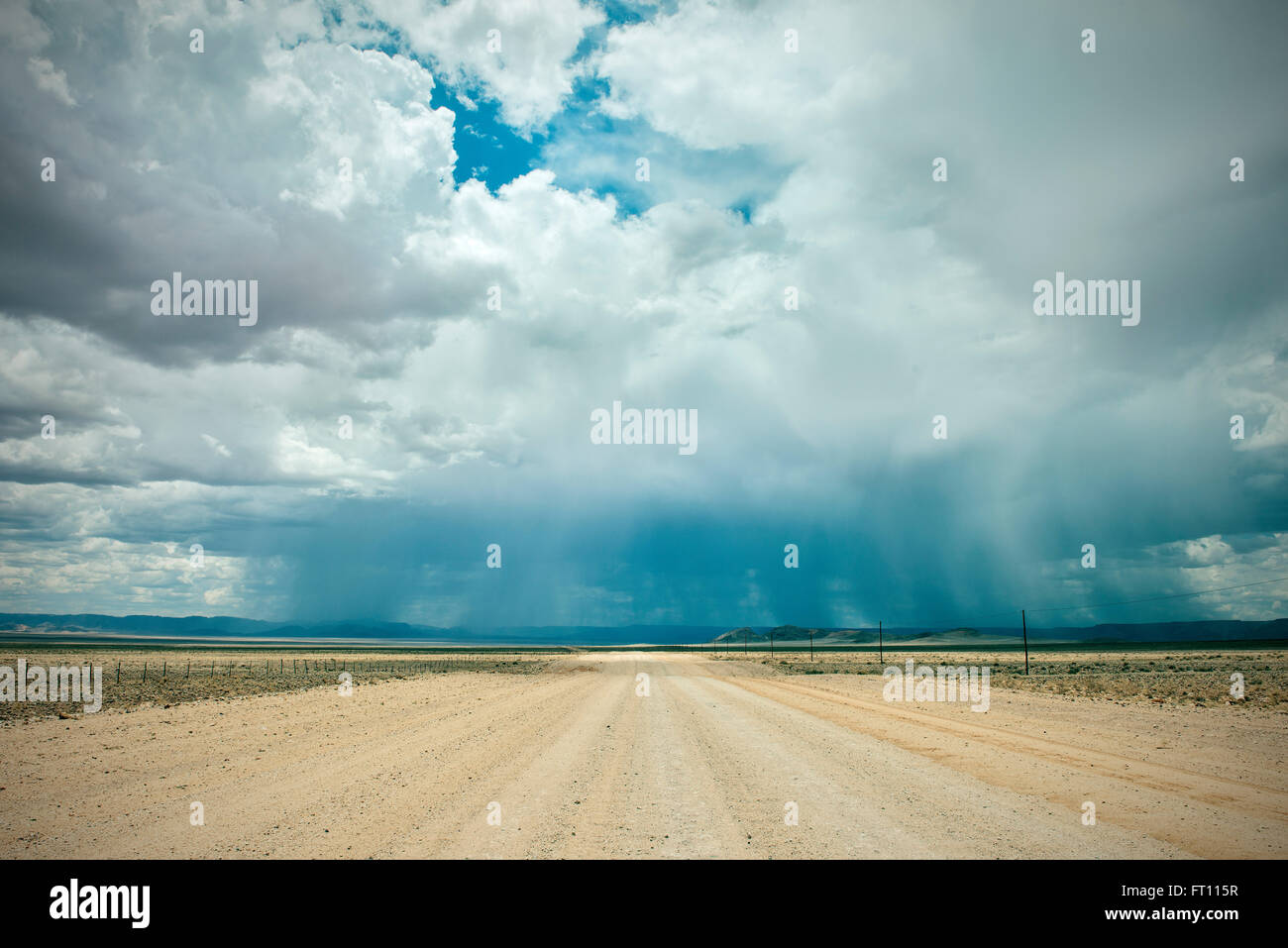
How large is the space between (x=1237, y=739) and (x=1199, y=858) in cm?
1294

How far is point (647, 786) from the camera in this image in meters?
12.0

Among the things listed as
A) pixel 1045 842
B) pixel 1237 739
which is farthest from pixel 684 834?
pixel 1237 739

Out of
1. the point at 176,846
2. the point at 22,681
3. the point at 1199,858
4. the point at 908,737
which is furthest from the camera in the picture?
the point at 22,681

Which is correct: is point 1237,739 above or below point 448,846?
below

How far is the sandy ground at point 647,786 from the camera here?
28.1ft

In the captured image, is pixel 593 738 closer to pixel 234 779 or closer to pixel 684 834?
pixel 234 779

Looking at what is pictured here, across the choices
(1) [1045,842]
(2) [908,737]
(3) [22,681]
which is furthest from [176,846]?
(3) [22,681]

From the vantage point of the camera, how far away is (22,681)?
130 ft

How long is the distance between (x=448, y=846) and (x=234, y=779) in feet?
23.2

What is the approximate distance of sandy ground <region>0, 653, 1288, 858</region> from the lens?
8.58m
